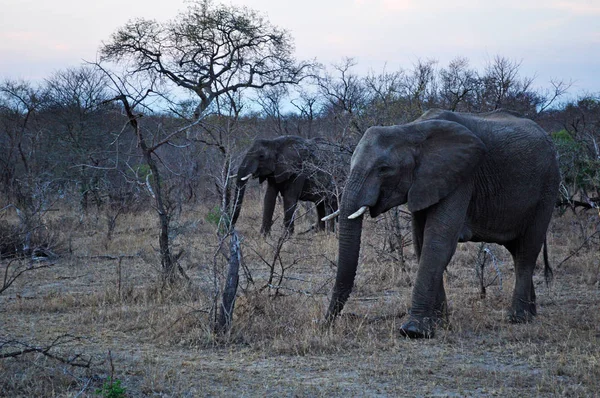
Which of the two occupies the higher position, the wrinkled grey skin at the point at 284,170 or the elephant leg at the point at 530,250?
the wrinkled grey skin at the point at 284,170

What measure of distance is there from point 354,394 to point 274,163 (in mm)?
9580

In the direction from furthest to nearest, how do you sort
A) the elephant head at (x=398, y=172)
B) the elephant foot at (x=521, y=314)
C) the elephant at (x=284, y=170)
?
the elephant at (x=284, y=170), the elephant foot at (x=521, y=314), the elephant head at (x=398, y=172)

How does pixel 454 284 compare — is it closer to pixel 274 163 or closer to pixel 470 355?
pixel 470 355

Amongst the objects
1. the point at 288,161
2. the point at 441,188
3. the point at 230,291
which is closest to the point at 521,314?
the point at 441,188

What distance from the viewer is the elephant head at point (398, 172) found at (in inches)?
241

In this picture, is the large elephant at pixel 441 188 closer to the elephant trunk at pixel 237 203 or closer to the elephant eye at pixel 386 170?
the elephant eye at pixel 386 170

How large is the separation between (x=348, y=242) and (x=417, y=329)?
91 centimetres

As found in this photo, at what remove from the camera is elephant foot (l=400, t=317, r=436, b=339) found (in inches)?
239

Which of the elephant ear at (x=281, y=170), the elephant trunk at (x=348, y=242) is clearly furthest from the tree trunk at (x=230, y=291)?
the elephant ear at (x=281, y=170)

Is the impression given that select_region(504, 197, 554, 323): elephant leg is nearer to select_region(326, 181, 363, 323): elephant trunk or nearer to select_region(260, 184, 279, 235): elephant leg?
select_region(326, 181, 363, 323): elephant trunk

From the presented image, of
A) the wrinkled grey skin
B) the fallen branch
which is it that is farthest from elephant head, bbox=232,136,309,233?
the fallen branch

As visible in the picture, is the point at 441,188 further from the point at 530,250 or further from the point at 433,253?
the point at 530,250

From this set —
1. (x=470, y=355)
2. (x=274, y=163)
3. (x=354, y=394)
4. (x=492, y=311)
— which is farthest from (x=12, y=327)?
(x=274, y=163)

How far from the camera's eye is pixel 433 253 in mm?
6242
